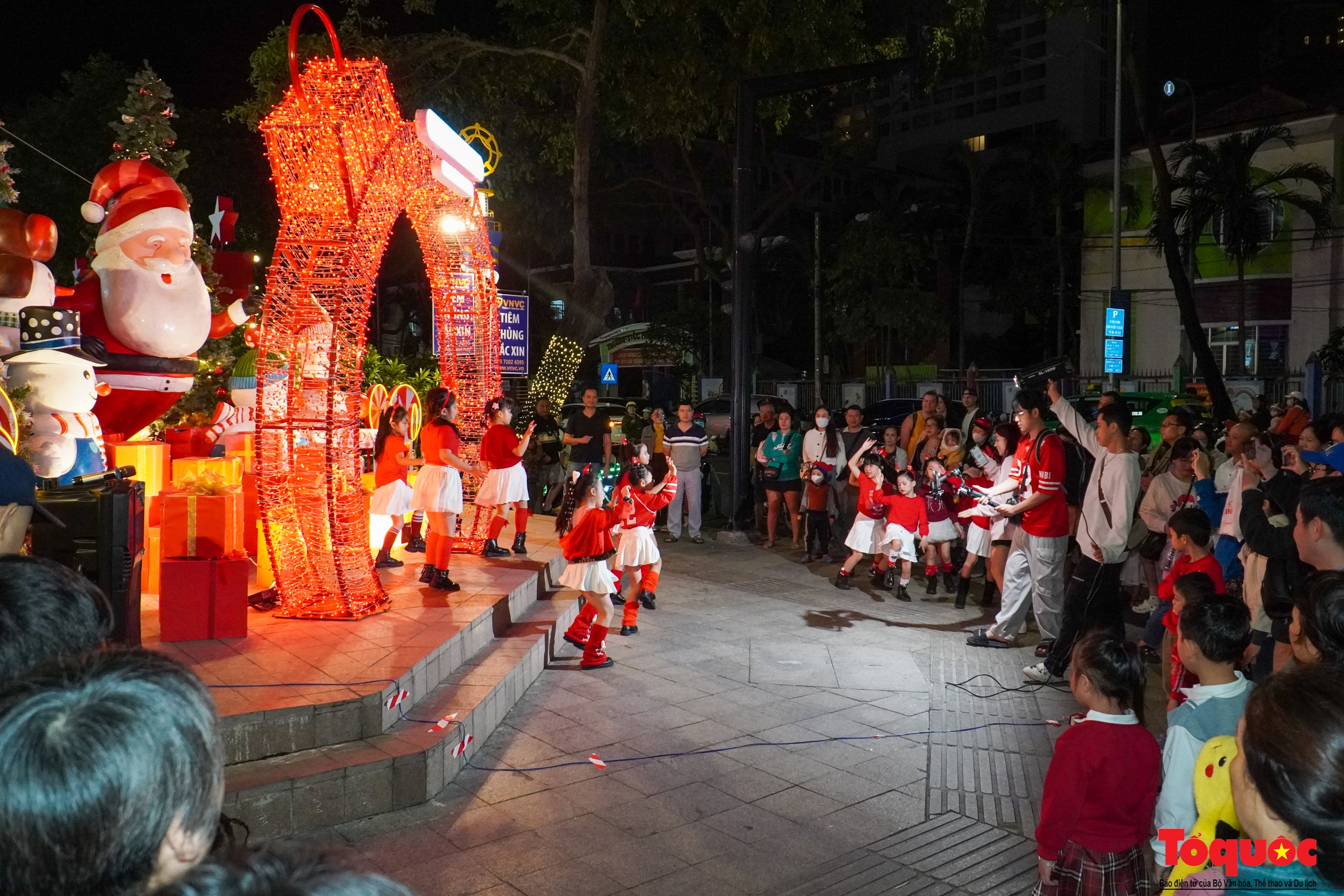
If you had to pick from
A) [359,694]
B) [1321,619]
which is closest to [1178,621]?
[1321,619]

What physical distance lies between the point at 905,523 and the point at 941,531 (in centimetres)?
43

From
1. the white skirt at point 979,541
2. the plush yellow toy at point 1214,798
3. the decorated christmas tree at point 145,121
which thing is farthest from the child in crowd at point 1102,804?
the decorated christmas tree at point 145,121

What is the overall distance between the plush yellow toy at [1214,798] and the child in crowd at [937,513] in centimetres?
728

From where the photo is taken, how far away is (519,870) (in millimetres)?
4461

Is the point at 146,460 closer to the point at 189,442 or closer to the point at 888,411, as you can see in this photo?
the point at 189,442

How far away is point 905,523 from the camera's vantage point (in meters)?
9.86

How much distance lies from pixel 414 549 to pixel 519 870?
19.1 feet

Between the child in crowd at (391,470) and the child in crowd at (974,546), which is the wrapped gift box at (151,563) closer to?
the child in crowd at (391,470)

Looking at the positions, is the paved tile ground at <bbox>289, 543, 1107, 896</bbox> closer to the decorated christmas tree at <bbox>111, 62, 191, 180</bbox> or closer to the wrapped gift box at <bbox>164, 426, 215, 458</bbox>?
the wrapped gift box at <bbox>164, 426, 215, 458</bbox>

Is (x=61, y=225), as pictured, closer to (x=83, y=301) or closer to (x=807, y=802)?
(x=83, y=301)

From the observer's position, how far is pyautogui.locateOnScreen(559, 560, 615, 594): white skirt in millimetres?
7527

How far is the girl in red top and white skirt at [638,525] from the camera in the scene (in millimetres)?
8430

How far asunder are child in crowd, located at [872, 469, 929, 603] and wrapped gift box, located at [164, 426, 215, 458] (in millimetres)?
6889

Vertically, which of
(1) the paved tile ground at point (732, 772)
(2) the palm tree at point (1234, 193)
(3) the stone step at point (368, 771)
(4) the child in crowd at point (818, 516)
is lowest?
(1) the paved tile ground at point (732, 772)
